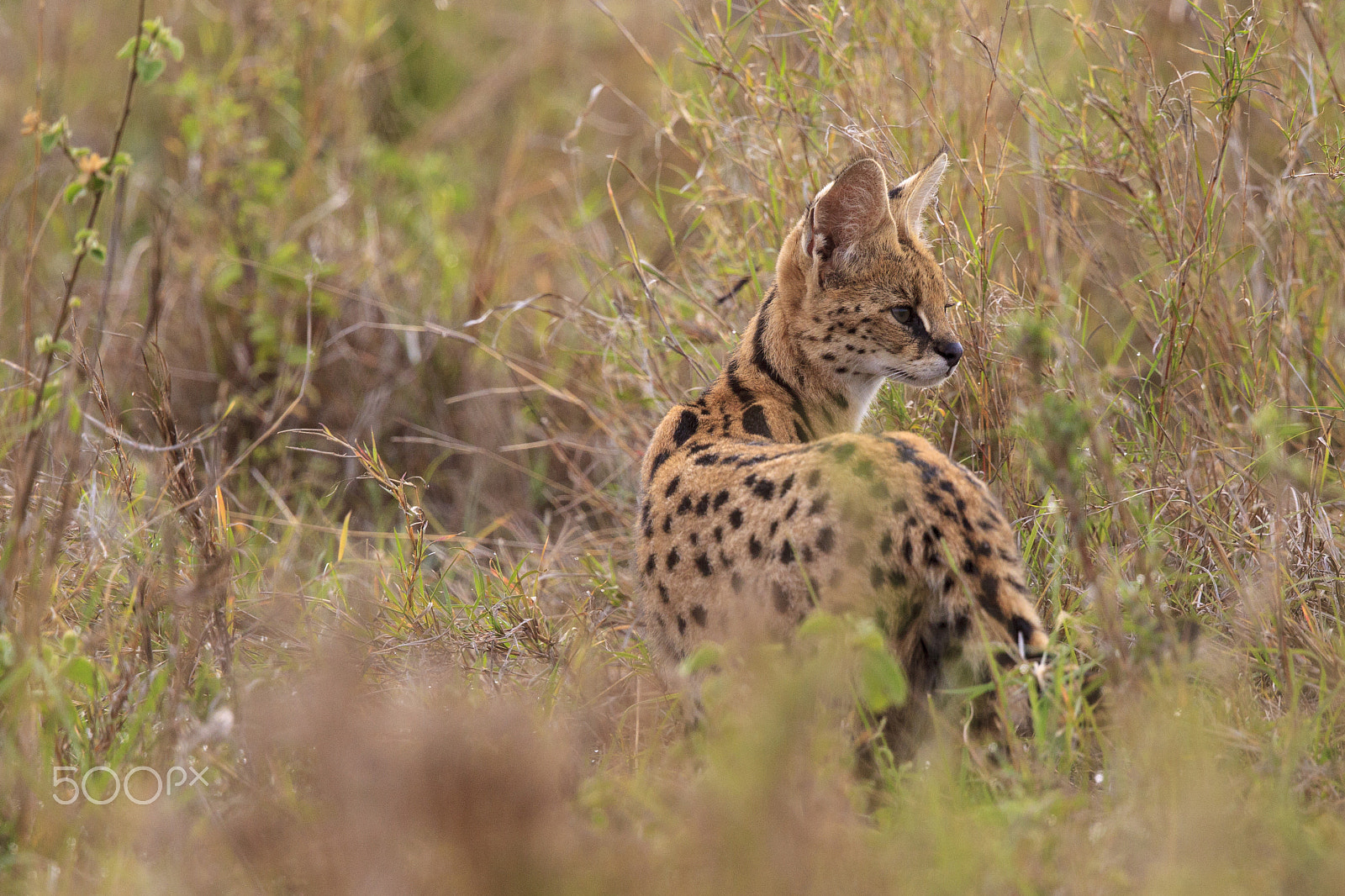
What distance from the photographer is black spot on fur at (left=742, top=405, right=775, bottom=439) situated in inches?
139

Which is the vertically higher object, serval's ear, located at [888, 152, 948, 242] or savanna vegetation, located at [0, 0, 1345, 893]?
serval's ear, located at [888, 152, 948, 242]

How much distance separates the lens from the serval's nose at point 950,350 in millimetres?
3600

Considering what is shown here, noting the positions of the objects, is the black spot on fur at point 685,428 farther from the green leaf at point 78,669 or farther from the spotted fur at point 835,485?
the green leaf at point 78,669

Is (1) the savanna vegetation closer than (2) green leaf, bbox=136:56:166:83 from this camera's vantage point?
Yes

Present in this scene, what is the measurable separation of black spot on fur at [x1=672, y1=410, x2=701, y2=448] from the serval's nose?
76cm

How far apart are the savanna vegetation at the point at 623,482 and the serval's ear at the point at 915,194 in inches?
4.5

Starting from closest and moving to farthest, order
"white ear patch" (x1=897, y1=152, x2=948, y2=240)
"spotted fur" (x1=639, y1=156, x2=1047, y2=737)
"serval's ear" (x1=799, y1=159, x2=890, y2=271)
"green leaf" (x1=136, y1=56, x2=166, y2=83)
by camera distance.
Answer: "spotted fur" (x1=639, y1=156, x2=1047, y2=737) < "green leaf" (x1=136, y1=56, x2=166, y2=83) < "serval's ear" (x1=799, y1=159, x2=890, y2=271) < "white ear patch" (x1=897, y1=152, x2=948, y2=240)

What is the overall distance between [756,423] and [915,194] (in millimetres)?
894

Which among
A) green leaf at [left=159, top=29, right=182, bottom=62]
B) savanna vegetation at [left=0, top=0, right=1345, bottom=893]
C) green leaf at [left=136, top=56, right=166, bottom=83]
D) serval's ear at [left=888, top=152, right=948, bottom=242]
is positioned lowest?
savanna vegetation at [left=0, top=0, right=1345, bottom=893]

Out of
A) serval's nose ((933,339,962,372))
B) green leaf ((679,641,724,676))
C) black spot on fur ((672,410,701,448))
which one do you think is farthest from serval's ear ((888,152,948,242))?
green leaf ((679,641,724,676))

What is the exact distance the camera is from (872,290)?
3.72m

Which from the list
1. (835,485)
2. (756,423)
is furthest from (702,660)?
(756,423)

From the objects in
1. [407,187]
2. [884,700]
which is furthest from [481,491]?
[884,700]

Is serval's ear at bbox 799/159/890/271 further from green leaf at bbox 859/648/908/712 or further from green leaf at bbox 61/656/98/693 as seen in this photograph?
green leaf at bbox 61/656/98/693
